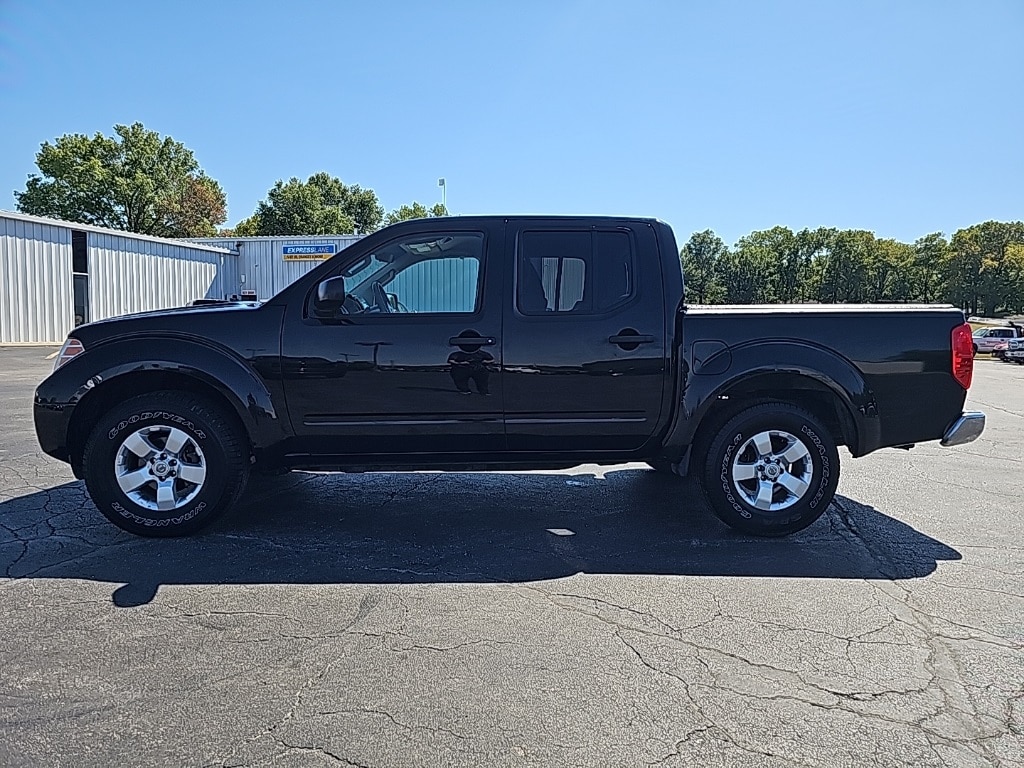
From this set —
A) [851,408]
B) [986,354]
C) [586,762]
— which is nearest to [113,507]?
[586,762]

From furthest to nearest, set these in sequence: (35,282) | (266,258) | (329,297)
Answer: (266,258)
(35,282)
(329,297)

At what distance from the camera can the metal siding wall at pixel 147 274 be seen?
25.3m

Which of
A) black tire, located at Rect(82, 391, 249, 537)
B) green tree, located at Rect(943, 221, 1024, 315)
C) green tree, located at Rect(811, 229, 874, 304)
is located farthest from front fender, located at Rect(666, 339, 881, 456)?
green tree, located at Rect(943, 221, 1024, 315)

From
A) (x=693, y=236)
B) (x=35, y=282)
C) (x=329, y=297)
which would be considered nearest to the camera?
(x=329, y=297)

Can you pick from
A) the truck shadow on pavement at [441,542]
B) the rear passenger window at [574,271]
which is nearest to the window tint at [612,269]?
the rear passenger window at [574,271]

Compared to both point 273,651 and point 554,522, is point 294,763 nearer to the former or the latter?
point 273,651

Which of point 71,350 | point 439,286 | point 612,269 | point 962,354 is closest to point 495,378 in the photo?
point 439,286

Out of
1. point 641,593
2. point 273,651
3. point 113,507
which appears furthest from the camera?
point 113,507

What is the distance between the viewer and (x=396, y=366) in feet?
15.3

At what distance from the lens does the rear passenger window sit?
480 cm

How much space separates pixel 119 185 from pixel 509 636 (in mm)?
60819

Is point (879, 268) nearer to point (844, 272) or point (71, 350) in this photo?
point (844, 272)

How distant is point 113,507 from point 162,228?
2425 inches

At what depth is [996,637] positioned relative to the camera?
11.2 feet
